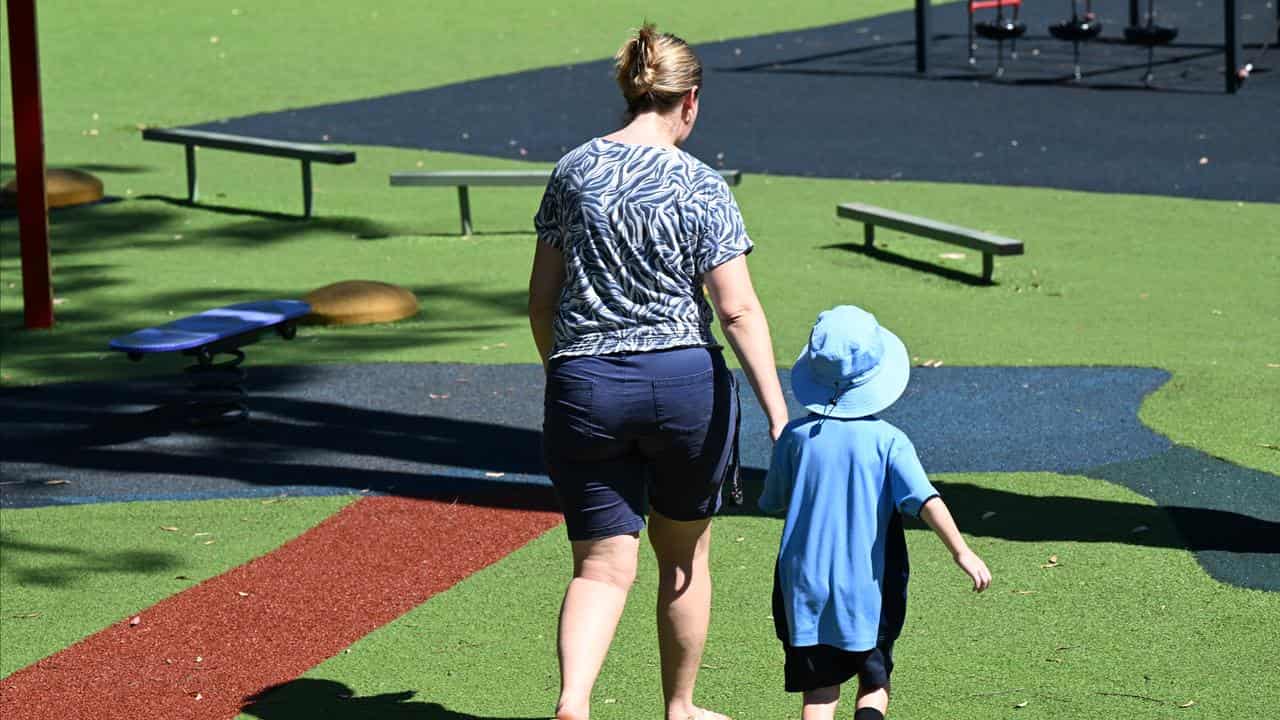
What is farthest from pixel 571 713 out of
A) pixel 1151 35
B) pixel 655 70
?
pixel 1151 35

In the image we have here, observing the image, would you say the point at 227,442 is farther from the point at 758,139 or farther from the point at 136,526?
the point at 758,139

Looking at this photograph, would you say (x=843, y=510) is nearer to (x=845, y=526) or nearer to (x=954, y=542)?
(x=845, y=526)

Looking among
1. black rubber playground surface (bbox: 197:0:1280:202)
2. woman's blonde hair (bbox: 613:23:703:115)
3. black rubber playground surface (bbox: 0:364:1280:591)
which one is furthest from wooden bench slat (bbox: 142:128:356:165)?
woman's blonde hair (bbox: 613:23:703:115)

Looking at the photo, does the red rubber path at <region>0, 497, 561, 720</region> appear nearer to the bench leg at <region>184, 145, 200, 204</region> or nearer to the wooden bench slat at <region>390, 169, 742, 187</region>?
the wooden bench slat at <region>390, 169, 742, 187</region>

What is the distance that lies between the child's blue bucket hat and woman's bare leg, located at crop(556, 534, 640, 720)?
638 millimetres

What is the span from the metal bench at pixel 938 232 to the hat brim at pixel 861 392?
283 inches

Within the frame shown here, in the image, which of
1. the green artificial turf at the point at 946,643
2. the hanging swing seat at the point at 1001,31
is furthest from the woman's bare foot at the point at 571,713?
the hanging swing seat at the point at 1001,31

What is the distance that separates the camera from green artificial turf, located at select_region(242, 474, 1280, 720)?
511cm

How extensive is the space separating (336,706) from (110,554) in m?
1.99

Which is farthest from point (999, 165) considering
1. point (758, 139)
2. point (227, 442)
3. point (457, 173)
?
point (227, 442)

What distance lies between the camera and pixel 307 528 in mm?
7125

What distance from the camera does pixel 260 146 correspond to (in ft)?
49.8

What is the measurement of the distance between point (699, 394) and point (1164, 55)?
20.1m

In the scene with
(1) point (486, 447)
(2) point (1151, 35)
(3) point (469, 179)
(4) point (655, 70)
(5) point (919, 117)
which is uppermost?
(2) point (1151, 35)
